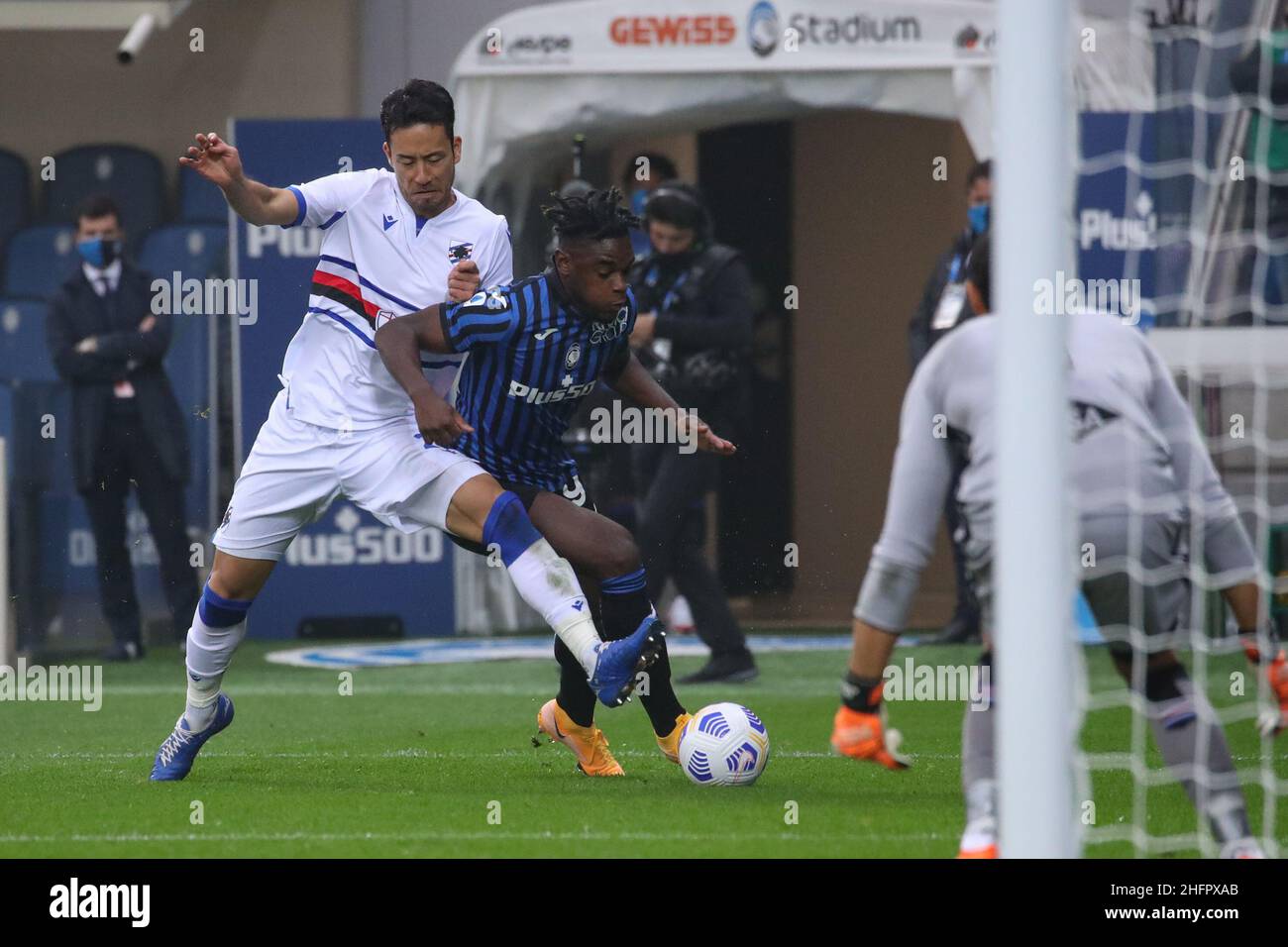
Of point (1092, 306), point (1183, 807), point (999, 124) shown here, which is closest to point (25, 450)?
point (1092, 306)

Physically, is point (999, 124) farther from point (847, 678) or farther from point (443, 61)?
point (443, 61)

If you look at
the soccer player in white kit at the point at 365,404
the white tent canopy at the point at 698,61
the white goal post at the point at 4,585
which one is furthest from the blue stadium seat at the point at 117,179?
the soccer player in white kit at the point at 365,404

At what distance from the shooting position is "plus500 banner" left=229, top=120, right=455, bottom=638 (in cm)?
1045

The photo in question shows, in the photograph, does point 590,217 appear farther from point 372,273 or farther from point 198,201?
point 198,201

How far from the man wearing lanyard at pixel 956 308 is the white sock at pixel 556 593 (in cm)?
311

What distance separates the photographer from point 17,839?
4.91m

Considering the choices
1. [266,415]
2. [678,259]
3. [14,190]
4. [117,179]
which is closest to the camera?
[678,259]

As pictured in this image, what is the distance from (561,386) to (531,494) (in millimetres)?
323

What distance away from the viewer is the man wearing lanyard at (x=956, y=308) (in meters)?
8.27

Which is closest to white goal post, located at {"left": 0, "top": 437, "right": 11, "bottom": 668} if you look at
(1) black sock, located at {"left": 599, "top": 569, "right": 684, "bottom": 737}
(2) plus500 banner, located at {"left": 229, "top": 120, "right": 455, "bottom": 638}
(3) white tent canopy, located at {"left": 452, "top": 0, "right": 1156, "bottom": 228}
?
(2) plus500 banner, located at {"left": 229, "top": 120, "right": 455, "bottom": 638}

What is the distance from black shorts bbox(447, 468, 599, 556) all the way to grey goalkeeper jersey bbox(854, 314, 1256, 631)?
166 centimetres

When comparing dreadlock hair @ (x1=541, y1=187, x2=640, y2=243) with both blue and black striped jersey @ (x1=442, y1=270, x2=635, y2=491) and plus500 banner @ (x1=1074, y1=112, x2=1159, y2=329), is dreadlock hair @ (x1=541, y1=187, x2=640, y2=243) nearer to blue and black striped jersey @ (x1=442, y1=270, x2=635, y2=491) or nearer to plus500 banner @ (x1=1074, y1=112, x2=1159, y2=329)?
blue and black striped jersey @ (x1=442, y1=270, x2=635, y2=491)

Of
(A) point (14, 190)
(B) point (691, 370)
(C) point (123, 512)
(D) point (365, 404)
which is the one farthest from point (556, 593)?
(A) point (14, 190)

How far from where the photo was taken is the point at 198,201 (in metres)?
12.2
